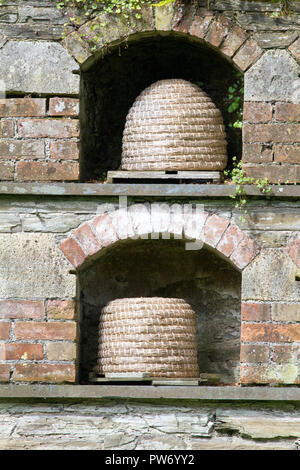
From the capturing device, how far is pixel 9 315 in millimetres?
4648

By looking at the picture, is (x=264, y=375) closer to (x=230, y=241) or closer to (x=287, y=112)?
(x=230, y=241)

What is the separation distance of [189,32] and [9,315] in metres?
1.93

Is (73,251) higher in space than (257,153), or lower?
lower

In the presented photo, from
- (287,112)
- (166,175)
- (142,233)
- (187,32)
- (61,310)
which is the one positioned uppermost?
(187,32)

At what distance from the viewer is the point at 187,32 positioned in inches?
189

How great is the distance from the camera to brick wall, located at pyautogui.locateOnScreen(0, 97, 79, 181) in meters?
4.75

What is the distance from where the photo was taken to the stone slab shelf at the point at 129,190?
4660 millimetres

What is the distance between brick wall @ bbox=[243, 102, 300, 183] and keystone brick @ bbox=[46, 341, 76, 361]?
1.41 m

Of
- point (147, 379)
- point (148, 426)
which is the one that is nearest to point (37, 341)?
point (147, 379)

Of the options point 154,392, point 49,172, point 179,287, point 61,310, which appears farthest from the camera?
point 179,287

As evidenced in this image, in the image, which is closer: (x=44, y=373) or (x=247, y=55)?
(x=44, y=373)

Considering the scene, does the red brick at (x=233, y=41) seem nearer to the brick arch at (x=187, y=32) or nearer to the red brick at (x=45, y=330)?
the brick arch at (x=187, y=32)

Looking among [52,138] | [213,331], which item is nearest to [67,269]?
[52,138]

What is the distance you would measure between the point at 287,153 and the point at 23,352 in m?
1.88
